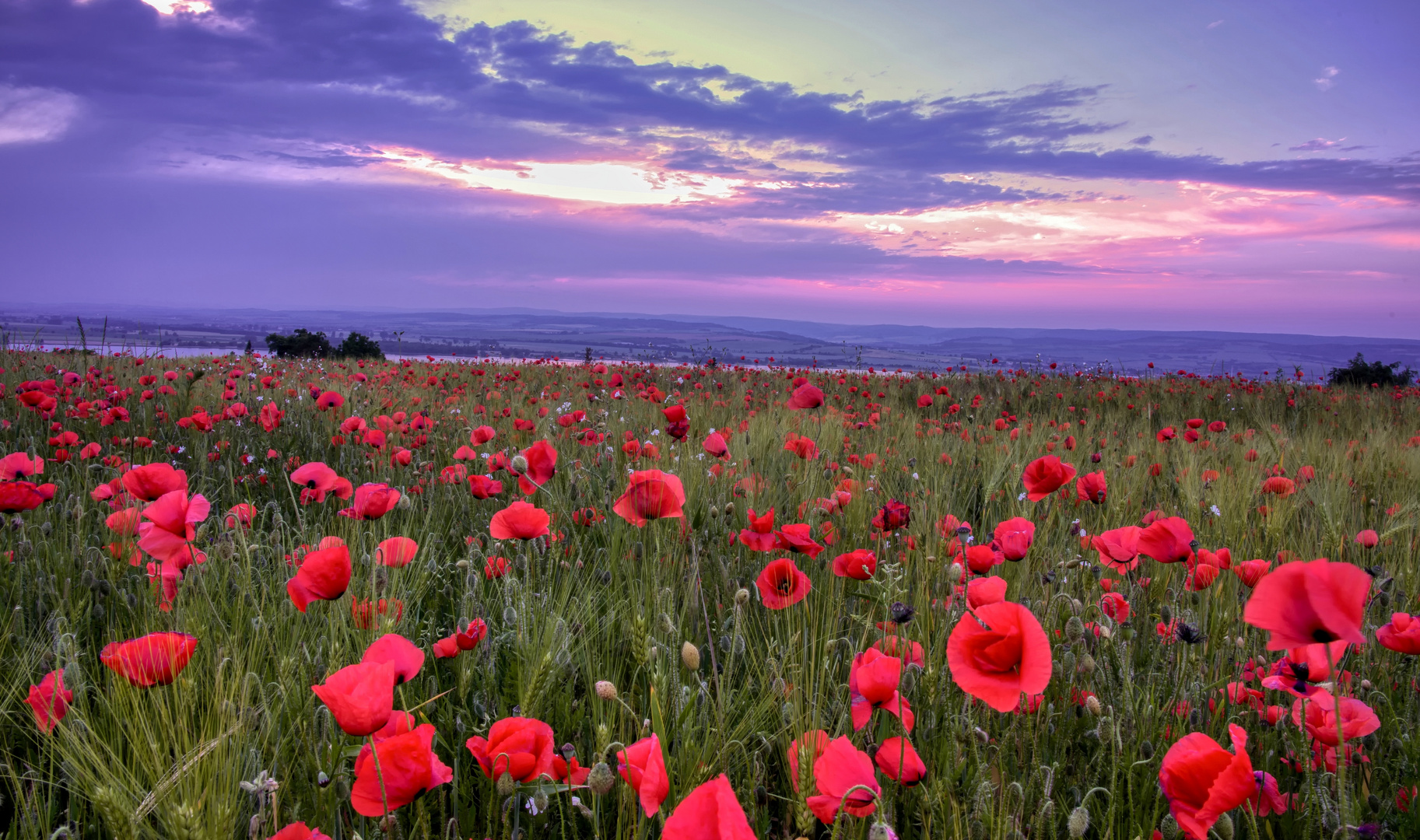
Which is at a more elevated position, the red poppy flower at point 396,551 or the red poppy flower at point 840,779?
the red poppy flower at point 396,551

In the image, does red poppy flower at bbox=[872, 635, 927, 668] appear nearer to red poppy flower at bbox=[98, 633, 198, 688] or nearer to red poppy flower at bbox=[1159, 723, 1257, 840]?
red poppy flower at bbox=[1159, 723, 1257, 840]

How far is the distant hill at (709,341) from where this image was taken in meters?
10.2

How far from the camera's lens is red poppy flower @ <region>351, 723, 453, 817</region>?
895 millimetres

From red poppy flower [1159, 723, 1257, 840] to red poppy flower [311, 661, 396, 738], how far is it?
968 millimetres

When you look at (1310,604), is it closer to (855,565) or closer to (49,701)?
(855,565)

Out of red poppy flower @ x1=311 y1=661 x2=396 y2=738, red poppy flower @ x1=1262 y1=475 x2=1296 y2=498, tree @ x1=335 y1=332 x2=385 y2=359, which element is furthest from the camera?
tree @ x1=335 y1=332 x2=385 y2=359

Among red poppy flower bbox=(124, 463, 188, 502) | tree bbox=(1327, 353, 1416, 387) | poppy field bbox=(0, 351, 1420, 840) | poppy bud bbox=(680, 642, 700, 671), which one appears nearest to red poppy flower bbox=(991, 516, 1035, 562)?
poppy field bbox=(0, 351, 1420, 840)

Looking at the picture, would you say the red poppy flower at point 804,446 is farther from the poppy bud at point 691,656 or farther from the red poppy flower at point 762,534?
the poppy bud at point 691,656

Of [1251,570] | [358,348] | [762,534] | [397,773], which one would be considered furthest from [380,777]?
[358,348]

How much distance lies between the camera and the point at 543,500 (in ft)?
9.29

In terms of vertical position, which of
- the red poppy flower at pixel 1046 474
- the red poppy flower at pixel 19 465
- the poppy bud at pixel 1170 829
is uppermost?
the red poppy flower at pixel 1046 474

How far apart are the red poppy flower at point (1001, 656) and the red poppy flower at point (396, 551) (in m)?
1.14

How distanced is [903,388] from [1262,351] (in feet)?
216

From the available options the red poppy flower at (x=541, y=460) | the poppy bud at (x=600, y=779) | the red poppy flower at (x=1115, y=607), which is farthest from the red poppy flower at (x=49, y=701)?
the red poppy flower at (x=1115, y=607)
